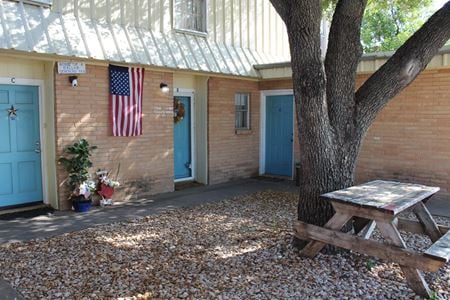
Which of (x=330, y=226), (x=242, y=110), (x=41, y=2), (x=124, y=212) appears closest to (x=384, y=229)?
(x=330, y=226)

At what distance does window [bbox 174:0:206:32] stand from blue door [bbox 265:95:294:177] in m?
2.95

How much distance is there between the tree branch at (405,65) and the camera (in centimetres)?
459

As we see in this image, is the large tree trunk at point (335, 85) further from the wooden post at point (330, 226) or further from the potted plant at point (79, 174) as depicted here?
the potted plant at point (79, 174)

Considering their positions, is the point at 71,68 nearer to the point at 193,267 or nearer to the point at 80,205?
the point at 80,205

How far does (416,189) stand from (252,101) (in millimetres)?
6768

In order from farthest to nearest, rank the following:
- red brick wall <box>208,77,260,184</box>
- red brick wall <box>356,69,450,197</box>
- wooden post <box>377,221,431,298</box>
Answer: red brick wall <box>208,77,260,184</box> → red brick wall <box>356,69,450,197</box> → wooden post <box>377,221,431,298</box>

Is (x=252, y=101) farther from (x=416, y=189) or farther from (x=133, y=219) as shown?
(x=416, y=189)

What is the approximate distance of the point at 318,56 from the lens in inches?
182

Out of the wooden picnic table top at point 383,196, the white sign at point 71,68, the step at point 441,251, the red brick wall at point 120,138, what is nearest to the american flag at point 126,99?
the red brick wall at point 120,138

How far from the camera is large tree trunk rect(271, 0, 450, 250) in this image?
4.62 m

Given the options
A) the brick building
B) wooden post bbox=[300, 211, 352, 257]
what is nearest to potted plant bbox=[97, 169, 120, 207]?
the brick building

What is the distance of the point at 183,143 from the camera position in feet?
33.7

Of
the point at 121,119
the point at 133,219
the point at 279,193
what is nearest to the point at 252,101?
the point at 279,193

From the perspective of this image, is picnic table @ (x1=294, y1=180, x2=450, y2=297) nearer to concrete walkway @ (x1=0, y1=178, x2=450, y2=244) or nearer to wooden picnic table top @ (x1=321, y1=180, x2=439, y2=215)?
wooden picnic table top @ (x1=321, y1=180, x2=439, y2=215)
